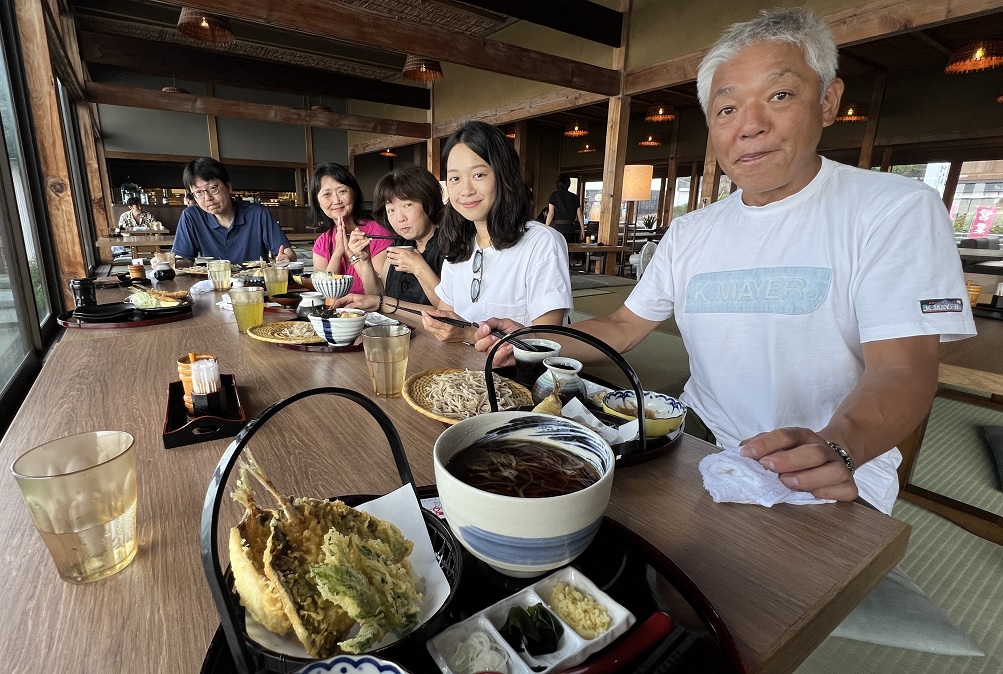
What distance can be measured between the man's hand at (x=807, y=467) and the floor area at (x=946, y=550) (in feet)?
1.89

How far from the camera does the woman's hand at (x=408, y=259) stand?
253 centimetres

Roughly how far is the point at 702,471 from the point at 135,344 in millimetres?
1715

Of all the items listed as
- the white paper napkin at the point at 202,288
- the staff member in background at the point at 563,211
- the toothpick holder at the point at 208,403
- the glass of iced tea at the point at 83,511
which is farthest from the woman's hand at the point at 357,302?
the staff member in background at the point at 563,211

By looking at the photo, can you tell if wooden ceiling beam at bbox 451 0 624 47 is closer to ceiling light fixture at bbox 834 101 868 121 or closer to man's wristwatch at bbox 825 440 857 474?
ceiling light fixture at bbox 834 101 868 121

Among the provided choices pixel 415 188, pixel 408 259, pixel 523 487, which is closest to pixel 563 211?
pixel 415 188

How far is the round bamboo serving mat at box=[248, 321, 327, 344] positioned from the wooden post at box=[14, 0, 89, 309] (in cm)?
199

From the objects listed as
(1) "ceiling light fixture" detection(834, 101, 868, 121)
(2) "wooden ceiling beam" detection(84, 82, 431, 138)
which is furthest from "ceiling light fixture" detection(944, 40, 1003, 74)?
(2) "wooden ceiling beam" detection(84, 82, 431, 138)

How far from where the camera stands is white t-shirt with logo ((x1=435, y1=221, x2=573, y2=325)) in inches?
80.4

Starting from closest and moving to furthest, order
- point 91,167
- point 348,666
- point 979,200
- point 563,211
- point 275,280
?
point 348,666
point 275,280
point 91,167
point 979,200
point 563,211

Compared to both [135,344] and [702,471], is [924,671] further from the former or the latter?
[135,344]

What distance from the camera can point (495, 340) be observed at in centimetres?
150

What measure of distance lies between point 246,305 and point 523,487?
152 cm

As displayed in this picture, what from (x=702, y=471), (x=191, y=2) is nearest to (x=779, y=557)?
(x=702, y=471)

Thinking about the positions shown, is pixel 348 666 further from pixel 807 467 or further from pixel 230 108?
pixel 230 108
